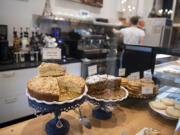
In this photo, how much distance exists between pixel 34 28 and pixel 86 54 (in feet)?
3.34

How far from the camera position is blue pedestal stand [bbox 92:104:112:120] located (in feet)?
3.11

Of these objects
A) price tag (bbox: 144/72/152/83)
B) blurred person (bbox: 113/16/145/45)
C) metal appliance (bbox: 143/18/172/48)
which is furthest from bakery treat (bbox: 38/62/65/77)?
metal appliance (bbox: 143/18/172/48)

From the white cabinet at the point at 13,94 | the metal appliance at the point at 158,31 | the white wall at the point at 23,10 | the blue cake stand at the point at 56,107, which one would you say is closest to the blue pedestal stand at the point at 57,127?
the blue cake stand at the point at 56,107

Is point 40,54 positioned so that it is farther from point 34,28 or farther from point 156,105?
point 156,105

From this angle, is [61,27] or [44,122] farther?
[61,27]

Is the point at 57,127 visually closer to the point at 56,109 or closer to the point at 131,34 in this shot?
the point at 56,109

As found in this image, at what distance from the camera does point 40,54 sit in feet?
7.83

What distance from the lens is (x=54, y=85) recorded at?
0.80 m

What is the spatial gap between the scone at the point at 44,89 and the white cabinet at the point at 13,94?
1.30 meters

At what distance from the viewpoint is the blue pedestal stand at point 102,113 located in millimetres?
947

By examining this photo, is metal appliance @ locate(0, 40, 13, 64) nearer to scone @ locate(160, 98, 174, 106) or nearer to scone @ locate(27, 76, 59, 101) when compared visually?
scone @ locate(27, 76, 59, 101)

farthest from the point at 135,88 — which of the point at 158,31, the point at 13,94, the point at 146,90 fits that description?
the point at 158,31

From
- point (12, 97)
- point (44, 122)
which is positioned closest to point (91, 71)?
point (44, 122)

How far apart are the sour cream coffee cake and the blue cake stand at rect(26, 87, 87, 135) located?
0.03 m
